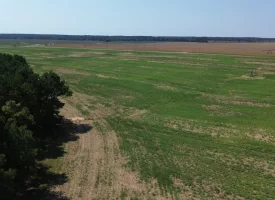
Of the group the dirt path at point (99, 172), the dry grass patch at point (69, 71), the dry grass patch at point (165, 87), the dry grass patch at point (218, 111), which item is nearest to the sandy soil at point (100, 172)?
the dirt path at point (99, 172)

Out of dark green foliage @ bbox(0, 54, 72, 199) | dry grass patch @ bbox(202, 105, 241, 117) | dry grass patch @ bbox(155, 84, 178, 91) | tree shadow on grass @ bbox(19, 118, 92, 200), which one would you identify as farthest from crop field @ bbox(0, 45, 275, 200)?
dark green foliage @ bbox(0, 54, 72, 199)

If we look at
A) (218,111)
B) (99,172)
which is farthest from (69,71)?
(99,172)

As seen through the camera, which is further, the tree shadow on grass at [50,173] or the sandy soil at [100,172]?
the sandy soil at [100,172]

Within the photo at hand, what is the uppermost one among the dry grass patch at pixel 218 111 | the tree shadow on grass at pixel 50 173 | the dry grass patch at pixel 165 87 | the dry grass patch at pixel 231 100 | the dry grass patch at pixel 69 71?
the dry grass patch at pixel 69 71

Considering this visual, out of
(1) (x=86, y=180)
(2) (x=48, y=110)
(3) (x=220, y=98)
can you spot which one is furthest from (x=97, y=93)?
(1) (x=86, y=180)

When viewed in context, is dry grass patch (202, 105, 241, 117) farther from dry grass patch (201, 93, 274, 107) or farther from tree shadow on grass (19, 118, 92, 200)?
tree shadow on grass (19, 118, 92, 200)

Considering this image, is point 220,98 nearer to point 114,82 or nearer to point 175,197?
point 114,82

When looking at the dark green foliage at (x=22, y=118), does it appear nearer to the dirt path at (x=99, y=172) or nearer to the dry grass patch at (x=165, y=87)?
the dirt path at (x=99, y=172)
